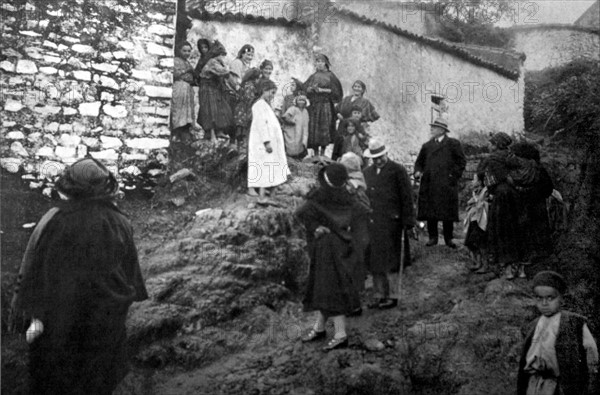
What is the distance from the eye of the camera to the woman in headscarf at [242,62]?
4.85 meters

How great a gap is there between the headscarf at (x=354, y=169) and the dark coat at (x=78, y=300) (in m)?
1.53

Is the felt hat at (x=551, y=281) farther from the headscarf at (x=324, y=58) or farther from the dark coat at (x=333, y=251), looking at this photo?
the headscarf at (x=324, y=58)

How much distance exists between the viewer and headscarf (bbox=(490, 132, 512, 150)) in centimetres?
466

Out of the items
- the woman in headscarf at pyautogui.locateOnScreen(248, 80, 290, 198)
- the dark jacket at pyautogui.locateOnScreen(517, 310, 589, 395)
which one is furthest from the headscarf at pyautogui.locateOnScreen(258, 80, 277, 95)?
the dark jacket at pyautogui.locateOnScreen(517, 310, 589, 395)

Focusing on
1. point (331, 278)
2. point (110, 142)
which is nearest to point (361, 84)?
point (331, 278)

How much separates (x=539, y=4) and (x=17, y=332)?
404 centimetres

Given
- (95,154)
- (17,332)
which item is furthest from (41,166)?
(17,332)

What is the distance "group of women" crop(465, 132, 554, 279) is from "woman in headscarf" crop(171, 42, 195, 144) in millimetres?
2062

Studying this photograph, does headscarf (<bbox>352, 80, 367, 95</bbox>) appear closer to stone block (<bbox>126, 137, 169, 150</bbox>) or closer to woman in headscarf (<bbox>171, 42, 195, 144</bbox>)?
woman in headscarf (<bbox>171, 42, 195, 144</bbox>)

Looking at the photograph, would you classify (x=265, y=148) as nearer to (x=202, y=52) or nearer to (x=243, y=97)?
(x=243, y=97)

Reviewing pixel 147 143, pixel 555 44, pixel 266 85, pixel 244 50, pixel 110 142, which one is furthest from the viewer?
pixel 555 44

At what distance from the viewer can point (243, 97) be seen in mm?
4734

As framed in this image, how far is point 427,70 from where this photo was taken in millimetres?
5062

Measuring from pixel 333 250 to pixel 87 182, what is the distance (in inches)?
57.3
